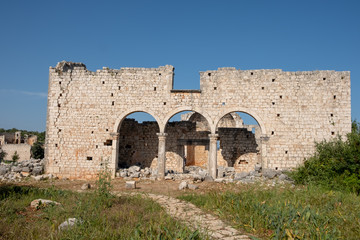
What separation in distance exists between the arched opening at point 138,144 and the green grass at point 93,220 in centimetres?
1056

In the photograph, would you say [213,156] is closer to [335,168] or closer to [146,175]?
[146,175]

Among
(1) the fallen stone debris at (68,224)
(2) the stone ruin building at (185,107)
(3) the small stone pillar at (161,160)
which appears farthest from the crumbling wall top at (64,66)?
(1) the fallen stone debris at (68,224)

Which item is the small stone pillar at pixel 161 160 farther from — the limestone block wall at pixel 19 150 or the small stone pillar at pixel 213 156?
the limestone block wall at pixel 19 150

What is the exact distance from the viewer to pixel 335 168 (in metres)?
10.5

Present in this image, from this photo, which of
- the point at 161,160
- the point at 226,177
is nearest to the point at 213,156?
the point at 226,177

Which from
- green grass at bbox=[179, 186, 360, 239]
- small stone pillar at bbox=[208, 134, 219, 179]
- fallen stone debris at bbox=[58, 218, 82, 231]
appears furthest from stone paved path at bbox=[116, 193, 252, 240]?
small stone pillar at bbox=[208, 134, 219, 179]

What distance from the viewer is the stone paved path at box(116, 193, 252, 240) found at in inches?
197

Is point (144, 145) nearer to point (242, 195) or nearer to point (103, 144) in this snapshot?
point (103, 144)

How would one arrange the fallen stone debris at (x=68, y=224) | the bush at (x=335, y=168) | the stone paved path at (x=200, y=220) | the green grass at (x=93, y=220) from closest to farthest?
the green grass at (x=93, y=220)
the fallen stone debris at (x=68, y=224)
the stone paved path at (x=200, y=220)
the bush at (x=335, y=168)

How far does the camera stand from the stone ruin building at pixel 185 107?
13.3 m

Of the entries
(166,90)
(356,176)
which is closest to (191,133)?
(166,90)

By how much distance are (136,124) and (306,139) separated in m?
10.7

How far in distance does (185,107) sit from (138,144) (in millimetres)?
6011

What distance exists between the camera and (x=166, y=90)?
14172mm
